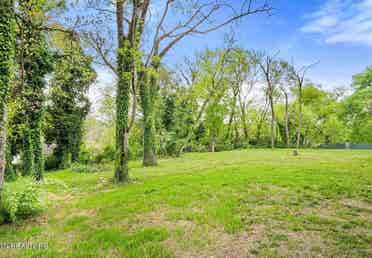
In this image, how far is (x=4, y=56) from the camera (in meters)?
3.24

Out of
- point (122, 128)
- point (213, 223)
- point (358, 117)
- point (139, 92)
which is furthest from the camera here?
point (358, 117)

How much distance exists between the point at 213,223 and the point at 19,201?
3.52 m

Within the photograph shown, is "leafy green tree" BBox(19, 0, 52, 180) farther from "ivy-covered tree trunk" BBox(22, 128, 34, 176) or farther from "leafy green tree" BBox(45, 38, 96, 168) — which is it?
"leafy green tree" BBox(45, 38, 96, 168)

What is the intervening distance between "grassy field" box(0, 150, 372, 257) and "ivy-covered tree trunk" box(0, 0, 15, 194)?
5.09 ft

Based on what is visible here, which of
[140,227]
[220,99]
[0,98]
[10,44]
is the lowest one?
[140,227]

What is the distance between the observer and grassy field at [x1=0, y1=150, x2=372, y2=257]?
2445mm

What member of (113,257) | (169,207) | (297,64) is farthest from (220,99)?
(113,257)

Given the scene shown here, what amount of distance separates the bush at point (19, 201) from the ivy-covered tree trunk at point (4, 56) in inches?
16.9

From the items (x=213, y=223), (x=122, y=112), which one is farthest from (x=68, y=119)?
(x=213, y=223)

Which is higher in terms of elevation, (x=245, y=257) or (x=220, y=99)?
(x=220, y=99)

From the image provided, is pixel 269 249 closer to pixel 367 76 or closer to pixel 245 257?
pixel 245 257

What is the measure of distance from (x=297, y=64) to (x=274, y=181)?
11.4m

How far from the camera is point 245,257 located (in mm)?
2258

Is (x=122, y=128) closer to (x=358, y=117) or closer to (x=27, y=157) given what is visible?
(x=27, y=157)
